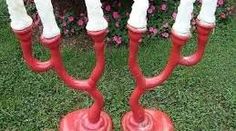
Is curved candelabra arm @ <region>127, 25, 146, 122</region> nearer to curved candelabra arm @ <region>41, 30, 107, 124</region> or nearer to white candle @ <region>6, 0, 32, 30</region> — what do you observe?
Result: curved candelabra arm @ <region>41, 30, 107, 124</region>

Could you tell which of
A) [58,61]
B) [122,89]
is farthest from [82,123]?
[122,89]

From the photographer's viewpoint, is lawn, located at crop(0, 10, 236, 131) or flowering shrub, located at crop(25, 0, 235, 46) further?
flowering shrub, located at crop(25, 0, 235, 46)

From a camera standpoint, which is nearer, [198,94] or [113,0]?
[198,94]

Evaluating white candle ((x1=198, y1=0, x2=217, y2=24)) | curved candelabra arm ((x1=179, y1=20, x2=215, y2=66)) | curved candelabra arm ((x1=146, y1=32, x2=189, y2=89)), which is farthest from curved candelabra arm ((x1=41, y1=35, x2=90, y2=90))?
white candle ((x1=198, y1=0, x2=217, y2=24))

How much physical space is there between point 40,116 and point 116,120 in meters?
0.51

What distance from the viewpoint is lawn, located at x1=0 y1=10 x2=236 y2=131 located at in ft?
9.27

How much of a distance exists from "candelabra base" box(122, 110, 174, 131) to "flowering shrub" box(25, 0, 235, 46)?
5.19 feet

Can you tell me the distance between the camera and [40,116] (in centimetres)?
284

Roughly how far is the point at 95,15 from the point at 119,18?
2014 mm

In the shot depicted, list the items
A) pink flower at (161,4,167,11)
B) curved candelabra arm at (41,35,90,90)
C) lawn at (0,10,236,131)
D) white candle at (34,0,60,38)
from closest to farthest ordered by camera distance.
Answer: white candle at (34,0,60,38) → curved candelabra arm at (41,35,90,90) → lawn at (0,10,236,131) → pink flower at (161,4,167,11)

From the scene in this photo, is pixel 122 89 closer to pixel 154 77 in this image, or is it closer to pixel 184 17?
pixel 154 77

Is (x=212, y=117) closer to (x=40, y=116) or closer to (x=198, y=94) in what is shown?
(x=198, y=94)

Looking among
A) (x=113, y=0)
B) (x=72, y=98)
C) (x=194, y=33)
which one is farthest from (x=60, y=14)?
(x=194, y=33)

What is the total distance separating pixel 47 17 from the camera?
131cm
